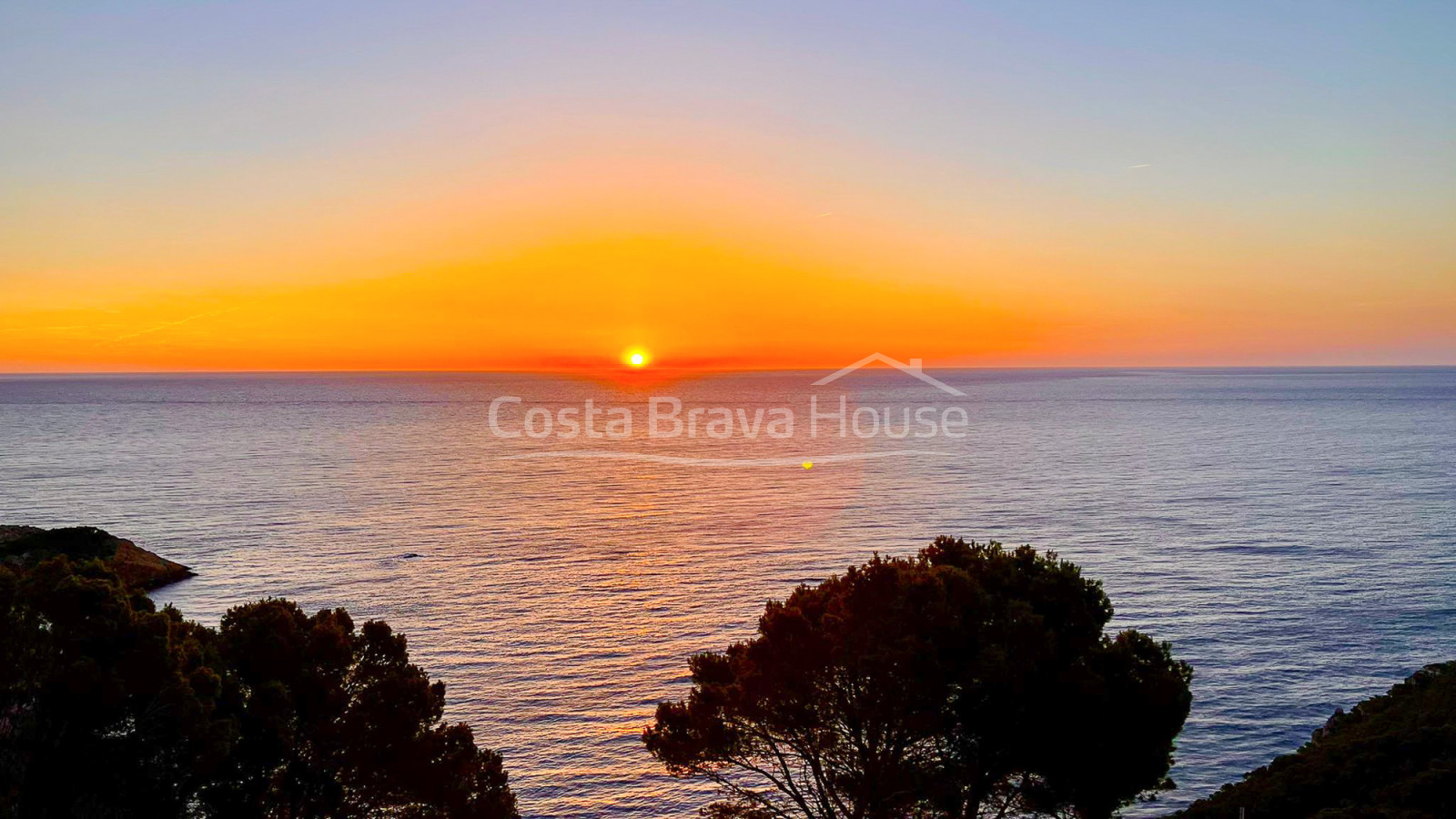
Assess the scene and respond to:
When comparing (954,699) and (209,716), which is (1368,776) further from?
(209,716)

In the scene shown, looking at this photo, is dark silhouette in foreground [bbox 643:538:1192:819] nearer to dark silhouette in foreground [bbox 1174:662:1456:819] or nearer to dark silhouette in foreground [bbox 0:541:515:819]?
dark silhouette in foreground [bbox 1174:662:1456:819]

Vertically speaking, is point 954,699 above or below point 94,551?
above

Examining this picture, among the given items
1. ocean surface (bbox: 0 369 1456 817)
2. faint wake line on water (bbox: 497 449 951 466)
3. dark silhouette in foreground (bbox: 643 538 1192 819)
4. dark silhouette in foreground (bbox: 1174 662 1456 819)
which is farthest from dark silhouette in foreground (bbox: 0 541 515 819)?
faint wake line on water (bbox: 497 449 951 466)

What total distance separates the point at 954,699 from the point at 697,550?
178 feet

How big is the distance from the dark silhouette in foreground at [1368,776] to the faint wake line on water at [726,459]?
11309 centimetres

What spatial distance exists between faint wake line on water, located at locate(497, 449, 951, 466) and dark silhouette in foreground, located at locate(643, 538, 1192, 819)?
11827cm

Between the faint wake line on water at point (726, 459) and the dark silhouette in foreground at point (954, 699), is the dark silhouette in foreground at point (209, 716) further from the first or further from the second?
the faint wake line on water at point (726, 459)

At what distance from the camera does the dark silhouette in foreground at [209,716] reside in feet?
58.3

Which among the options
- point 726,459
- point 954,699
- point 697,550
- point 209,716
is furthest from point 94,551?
point 726,459

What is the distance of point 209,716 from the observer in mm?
19375

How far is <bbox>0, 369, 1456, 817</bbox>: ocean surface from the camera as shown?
42.4 metres

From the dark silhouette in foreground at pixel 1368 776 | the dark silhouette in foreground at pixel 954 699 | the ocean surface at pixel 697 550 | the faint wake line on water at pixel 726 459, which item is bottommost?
the ocean surface at pixel 697 550

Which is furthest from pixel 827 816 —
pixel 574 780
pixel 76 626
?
pixel 76 626

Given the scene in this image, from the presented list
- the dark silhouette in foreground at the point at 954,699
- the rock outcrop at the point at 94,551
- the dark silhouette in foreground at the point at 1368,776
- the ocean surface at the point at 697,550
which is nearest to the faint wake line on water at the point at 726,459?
the ocean surface at the point at 697,550
